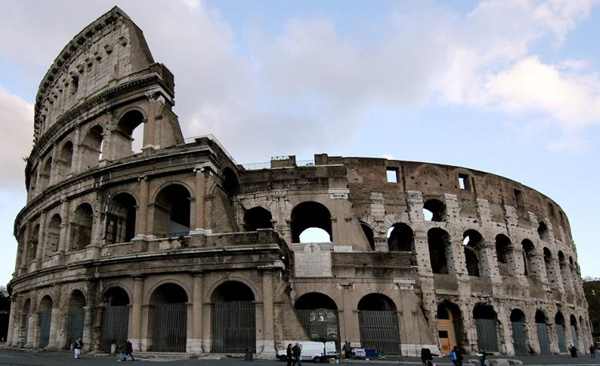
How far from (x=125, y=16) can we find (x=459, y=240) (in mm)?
21043

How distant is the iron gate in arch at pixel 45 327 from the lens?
20516mm

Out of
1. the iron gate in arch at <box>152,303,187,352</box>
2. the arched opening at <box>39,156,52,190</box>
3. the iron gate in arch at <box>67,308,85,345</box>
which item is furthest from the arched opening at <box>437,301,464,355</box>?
the arched opening at <box>39,156,52,190</box>

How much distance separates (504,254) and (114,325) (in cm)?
2077

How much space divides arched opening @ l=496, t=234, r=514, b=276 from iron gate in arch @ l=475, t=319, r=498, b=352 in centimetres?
330

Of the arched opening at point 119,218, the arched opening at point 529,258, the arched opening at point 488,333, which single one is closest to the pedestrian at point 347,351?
the arched opening at point 488,333

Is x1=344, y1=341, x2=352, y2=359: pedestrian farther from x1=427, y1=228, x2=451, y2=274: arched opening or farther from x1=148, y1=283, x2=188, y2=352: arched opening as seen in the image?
x1=427, y1=228, x2=451, y2=274: arched opening

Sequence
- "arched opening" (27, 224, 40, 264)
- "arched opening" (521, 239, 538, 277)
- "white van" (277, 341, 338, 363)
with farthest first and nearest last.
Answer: "arched opening" (521, 239, 538, 277) → "arched opening" (27, 224, 40, 264) → "white van" (277, 341, 338, 363)

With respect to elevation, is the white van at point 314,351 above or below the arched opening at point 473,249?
below

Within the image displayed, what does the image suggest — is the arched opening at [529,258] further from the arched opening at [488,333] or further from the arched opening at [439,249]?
the arched opening at [439,249]

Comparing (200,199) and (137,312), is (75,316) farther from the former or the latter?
(200,199)

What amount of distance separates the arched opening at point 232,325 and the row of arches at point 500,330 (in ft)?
34.0

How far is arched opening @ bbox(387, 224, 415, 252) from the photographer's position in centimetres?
2423

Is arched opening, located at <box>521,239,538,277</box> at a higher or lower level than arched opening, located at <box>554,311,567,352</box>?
higher

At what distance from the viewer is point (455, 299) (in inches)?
890
